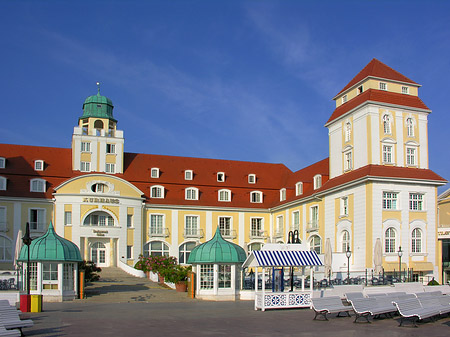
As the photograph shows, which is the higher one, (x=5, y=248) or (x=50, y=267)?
(x=50, y=267)

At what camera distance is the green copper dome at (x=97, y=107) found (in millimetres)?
53969

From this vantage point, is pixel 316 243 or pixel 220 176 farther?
pixel 220 176

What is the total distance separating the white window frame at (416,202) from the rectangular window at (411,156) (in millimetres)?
2641

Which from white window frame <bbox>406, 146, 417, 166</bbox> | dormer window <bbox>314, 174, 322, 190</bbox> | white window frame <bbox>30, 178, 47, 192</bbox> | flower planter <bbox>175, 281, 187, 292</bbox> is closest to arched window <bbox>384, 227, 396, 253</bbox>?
white window frame <bbox>406, 146, 417, 166</bbox>

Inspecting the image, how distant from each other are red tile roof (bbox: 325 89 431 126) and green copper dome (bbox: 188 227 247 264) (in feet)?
58.0

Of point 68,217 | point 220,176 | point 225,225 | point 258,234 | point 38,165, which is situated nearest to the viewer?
point 68,217

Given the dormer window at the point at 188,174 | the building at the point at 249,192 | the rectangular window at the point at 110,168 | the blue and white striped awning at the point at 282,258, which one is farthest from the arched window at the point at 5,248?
the blue and white striped awning at the point at 282,258

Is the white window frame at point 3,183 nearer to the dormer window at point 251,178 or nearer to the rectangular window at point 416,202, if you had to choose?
the dormer window at point 251,178

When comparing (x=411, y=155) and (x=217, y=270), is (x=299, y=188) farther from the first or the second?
(x=217, y=270)

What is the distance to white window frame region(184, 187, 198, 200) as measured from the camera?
5315 centimetres

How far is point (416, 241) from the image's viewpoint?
39000mm

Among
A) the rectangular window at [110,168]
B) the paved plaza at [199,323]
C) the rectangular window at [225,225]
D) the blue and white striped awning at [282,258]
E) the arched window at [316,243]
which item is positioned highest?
the rectangular window at [110,168]

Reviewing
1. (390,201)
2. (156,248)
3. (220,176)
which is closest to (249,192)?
(220,176)

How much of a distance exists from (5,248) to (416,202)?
32.7m
